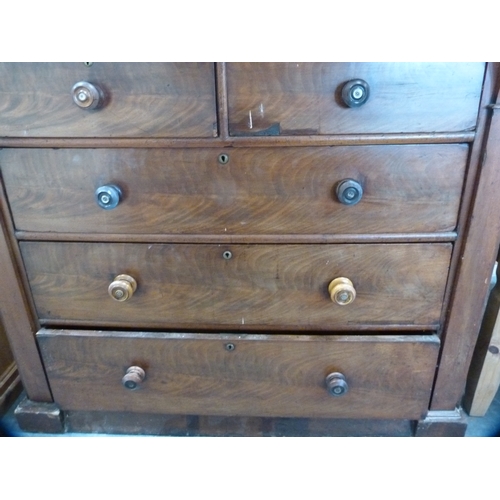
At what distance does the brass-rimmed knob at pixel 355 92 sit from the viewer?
0.59m

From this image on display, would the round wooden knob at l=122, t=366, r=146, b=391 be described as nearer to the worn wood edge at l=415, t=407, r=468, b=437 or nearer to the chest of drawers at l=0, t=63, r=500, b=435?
the chest of drawers at l=0, t=63, r=500, b=435

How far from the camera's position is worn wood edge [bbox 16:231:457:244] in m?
0.70

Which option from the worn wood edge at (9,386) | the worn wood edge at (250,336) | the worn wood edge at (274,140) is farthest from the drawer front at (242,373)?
the worn wood edge at (274,140)

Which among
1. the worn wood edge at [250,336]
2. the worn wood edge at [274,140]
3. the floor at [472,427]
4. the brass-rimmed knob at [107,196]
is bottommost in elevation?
the floor at [472,427]

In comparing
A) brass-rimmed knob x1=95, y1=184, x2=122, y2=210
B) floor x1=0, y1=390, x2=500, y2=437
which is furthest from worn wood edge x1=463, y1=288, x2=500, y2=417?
brass-rimmed knob x1=95, y1=184, x2=122, y2=210

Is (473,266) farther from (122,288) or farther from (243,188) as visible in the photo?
(122,288)

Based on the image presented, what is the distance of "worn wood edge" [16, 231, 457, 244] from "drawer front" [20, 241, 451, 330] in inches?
0.5

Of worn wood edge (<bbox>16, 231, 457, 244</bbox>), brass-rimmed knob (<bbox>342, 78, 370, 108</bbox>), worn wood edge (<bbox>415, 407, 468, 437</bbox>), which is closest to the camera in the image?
brass-rimmed knob (<bbox>342, 78, 370, 108</bbox>)

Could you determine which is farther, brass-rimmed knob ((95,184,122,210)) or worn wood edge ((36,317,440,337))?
worn wood edge ((36,317,440,337))

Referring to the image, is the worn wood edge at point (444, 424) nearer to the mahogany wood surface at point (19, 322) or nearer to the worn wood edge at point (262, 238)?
the worn wood edge at point (262, 238)

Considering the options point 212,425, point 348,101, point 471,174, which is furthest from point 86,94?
point 212,425

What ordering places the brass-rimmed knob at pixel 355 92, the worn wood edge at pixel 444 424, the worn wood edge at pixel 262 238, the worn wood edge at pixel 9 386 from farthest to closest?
1. the worn wood edge at pixel 9 386
2. the worn wood edge at pixel 444 424
3. the worn wood edge at pixel 262 238
4. the brass-rimmed knob at pixel 355 92
